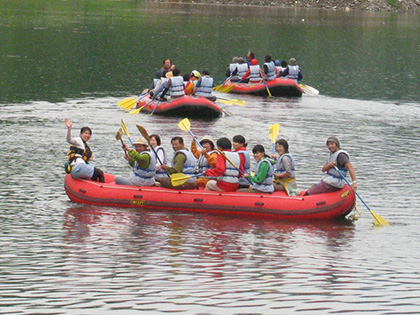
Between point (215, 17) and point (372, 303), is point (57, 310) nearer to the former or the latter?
point (372, 303)

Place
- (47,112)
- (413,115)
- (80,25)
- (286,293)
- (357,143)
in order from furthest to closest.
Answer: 1. (80,25)
2. (413,115)
3. (47,112)
4. (357,143)
5. (286,293)

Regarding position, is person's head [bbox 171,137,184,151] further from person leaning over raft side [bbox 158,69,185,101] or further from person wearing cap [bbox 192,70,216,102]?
person wearing cap [bbox 192,70,216,102]

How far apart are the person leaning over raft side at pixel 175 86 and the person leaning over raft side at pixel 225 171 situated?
42.8 feet

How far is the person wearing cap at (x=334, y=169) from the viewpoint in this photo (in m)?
17.9

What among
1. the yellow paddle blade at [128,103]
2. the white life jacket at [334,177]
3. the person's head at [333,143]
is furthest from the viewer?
the yellow paddle blade at [128,103]

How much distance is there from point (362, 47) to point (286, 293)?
2482 inches

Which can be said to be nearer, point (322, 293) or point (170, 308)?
point (170, 308)

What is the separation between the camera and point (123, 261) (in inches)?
579

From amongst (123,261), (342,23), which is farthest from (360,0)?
(123,261)

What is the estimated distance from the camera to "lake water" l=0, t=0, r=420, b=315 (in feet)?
42.2

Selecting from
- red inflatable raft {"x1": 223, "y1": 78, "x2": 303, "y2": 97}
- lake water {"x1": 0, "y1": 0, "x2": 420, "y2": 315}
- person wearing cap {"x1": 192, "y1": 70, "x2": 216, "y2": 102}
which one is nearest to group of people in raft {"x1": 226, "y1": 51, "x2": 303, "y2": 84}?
red inflatable raft {"x1": 223, "y1": 78, "x2": 303, "y2": 97}

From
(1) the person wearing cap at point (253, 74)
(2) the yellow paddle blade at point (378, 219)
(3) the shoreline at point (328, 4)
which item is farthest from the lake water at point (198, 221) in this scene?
(3) the shoreline at point (328, 4)

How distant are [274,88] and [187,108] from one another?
28.4 ft

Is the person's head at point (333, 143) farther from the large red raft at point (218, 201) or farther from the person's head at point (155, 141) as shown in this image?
the person's head at point (155, 141)
